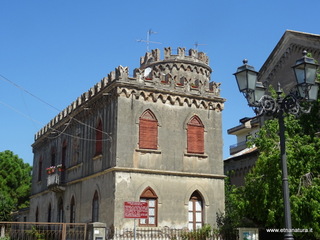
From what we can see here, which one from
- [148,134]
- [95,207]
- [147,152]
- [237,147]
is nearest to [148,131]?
[148,134]

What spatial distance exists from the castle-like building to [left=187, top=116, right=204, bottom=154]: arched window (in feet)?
0.17

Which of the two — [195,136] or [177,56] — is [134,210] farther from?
[177,56]

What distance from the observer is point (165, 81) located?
23.8 m

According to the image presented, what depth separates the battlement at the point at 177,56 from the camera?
27594 millimetres

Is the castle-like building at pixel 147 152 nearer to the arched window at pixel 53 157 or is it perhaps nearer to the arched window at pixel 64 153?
the arched window at pixel 64 153

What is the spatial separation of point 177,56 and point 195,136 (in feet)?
19.2

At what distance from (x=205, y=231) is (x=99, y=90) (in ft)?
29.7

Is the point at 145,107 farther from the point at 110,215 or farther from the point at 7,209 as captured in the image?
the point at 7,209

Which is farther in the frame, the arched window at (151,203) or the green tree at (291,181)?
the arched window at (151,203)

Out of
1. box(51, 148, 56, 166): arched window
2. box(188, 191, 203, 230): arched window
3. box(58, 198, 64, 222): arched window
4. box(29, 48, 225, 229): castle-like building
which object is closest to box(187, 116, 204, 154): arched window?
box(29, 48, 225, 229): castle-like building

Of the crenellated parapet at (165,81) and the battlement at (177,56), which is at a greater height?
the battlement at (177,56)

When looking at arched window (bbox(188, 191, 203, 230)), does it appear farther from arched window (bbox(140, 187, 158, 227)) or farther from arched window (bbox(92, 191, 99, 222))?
arched window (bbox(92, 191, 99, 222))

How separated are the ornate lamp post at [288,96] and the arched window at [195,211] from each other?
12.7m

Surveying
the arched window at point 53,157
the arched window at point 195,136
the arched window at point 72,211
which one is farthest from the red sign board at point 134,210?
the arched window at point 53,157
